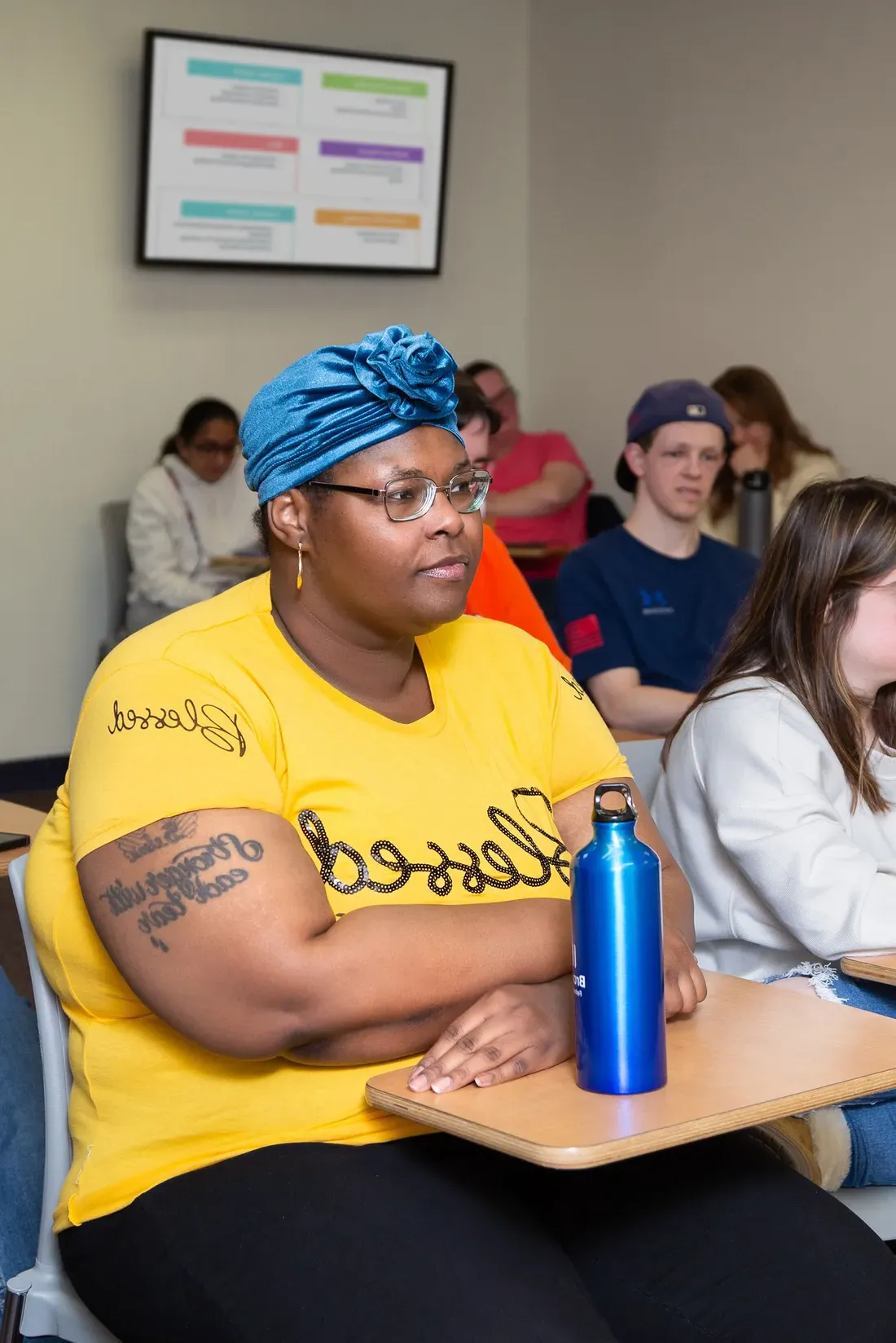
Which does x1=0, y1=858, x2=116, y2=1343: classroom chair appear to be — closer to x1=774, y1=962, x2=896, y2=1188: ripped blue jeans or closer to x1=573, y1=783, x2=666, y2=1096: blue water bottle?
x1=573, y1=783, x2=666, y2=1096: blue water bottle

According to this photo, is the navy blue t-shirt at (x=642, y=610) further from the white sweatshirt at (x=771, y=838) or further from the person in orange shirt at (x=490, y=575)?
the white sweatshirt at (x=771, y=838)

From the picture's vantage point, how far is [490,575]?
2920mm

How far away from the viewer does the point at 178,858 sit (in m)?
1.31

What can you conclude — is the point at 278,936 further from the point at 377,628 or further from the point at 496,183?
the point at 496,183

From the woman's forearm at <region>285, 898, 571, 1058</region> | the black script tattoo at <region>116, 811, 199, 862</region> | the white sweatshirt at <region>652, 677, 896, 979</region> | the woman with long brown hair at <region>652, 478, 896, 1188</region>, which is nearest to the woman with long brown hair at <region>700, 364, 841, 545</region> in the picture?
the woman with long brown hair at <region>652, 478, 896, 1188</region>

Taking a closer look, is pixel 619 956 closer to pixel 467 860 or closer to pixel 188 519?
pixel 467 860

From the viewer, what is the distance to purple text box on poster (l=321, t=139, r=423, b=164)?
20.4 ft

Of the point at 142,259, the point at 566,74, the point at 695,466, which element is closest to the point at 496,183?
the point at 566,74

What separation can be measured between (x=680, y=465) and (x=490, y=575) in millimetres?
894

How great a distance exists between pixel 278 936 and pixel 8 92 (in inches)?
207

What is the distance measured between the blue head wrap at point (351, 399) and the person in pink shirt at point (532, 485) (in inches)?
162

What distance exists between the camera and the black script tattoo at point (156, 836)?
131 centimetres

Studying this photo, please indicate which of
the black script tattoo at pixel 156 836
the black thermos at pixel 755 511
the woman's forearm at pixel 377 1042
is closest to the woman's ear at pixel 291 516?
the black script tattoo at pixel 156 836

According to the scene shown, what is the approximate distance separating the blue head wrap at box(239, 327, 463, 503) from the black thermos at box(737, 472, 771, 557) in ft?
10.9
